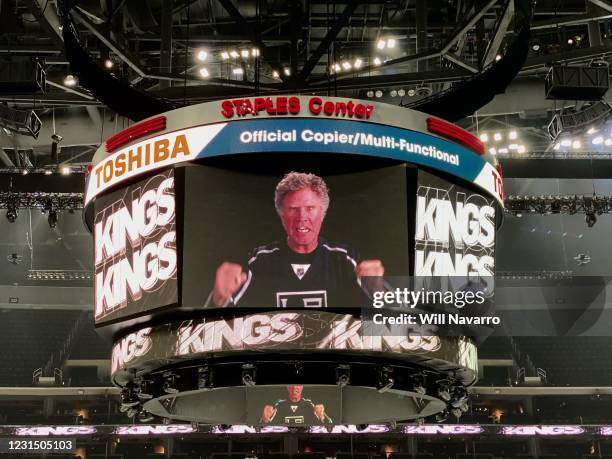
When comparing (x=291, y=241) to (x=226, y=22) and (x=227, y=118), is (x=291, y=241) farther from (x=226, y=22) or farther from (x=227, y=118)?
(x=226, y=22)

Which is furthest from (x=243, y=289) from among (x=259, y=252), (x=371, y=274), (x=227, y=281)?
(x=371, y=274)

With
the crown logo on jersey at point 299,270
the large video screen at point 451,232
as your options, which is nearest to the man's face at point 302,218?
the crown logo on jersey at point 299,270

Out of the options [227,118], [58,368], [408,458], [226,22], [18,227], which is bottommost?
[408,458]

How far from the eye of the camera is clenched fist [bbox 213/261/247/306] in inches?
288

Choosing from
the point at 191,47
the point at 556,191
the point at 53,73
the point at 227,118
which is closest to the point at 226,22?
the point at 191,47

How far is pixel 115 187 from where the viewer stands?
823 centimetres

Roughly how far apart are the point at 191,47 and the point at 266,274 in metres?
8.66

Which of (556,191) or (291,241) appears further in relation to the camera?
(556,191)

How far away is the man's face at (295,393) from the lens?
28.3 feet

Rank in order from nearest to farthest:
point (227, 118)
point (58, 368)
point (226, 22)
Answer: point (227, 118), point (226, 22), point (58, 368)

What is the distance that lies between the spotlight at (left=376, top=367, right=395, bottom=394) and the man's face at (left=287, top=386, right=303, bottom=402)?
3.59 feet

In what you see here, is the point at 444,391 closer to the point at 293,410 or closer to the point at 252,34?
the point at 293,410

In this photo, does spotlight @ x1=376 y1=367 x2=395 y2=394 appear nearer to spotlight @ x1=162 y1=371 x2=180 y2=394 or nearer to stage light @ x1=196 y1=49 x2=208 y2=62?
spotlight @ x1=162 y1=371 x2=180 y2=394

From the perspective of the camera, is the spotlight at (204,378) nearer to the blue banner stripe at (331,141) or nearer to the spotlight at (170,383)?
the spotlight at (170,383)
